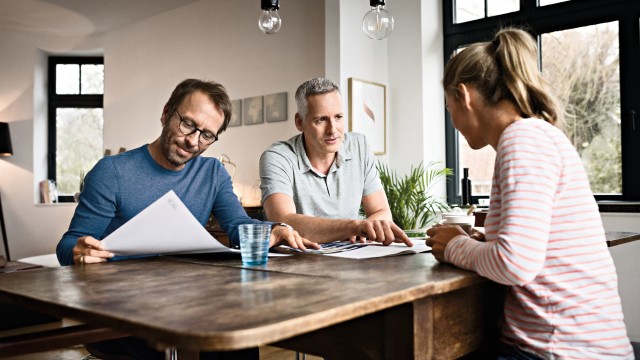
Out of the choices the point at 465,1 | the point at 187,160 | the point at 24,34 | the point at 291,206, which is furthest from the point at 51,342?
the point at 24,34

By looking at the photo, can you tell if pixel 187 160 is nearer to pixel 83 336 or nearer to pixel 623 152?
pixel 83 336

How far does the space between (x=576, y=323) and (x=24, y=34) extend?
24.4 ft

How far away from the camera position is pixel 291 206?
214cm

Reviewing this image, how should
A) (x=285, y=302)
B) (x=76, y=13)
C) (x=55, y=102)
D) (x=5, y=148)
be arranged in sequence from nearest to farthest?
1. (x=285, y=302)
2. (x=76, y=13)
3. (x=5, y=148)
4. (x=55, y=102)

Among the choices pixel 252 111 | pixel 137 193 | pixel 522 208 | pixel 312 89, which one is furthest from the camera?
pixel 252 111

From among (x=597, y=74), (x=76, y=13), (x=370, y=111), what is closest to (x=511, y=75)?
(x=597, y=74)

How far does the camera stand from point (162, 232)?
1366 mm

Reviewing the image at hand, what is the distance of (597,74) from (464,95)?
112 inches

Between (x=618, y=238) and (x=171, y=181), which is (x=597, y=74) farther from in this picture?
(x=171, y=181)

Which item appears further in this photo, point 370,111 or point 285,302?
point 370,111

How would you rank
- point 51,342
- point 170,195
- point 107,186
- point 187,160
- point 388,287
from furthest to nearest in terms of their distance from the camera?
point 187,160
point 107,186
point 51,342
point 170,195
point 388,287

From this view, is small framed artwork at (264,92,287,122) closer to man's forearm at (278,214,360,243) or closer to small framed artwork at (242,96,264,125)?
small framed artwork at (242,96,264,125)

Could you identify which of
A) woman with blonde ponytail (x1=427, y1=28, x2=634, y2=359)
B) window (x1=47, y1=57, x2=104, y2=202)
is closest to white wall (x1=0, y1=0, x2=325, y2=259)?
window (x1=47, y1=57, x2=104, y2=202)

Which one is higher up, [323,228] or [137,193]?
[137,193]
